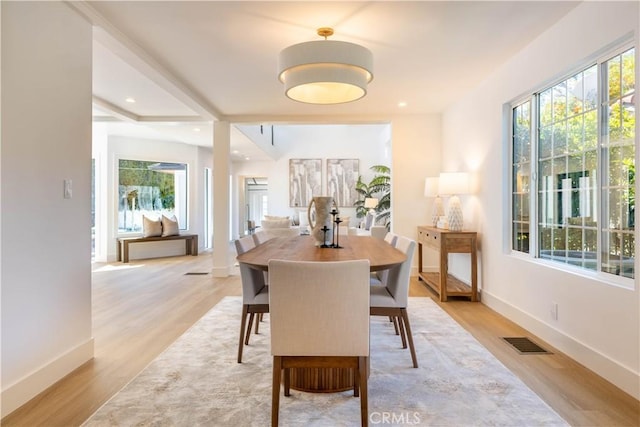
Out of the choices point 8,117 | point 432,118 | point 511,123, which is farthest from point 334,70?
point 432,118

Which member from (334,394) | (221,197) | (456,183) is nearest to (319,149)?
(221,197)

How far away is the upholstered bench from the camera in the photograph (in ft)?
22.2

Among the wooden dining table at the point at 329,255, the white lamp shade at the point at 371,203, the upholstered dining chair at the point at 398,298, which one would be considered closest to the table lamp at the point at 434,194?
the wooden dining table at the point at 329,255

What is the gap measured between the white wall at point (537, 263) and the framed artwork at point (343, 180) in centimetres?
Answer: 560

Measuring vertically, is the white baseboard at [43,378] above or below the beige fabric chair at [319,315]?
below

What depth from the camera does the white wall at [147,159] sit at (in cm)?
689

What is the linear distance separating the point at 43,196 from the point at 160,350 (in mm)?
1336

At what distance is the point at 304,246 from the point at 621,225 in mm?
2073

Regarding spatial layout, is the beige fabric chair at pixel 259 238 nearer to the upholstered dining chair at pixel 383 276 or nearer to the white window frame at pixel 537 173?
the upholstered dining chair at pixel 383 276

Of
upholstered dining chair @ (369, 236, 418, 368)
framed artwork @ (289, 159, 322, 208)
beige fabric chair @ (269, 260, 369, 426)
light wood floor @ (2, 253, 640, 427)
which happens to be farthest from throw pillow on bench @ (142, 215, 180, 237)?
beige fabric chair @ (269, 260, 369, 426)

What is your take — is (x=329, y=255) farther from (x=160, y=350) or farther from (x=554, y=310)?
(x=554, y=310)

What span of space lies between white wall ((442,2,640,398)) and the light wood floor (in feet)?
0.53

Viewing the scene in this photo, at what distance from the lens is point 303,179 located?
34.1 ft

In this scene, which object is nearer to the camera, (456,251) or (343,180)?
(456,251)
